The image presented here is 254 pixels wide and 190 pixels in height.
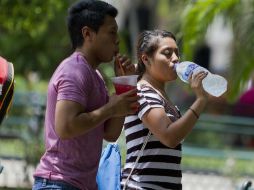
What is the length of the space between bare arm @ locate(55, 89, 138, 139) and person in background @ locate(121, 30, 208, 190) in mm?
355

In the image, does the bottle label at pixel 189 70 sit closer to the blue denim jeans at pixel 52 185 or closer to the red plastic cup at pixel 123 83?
the red plastic cup at pixel 123 83

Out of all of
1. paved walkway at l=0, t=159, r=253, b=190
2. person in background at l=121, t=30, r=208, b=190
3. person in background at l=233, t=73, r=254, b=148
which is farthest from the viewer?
person in background at l=233, t=73, r=254, b=148

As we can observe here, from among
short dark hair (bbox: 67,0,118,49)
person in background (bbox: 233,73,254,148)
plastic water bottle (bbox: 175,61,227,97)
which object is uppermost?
short dark hair (bbox: 67,0,118,49)

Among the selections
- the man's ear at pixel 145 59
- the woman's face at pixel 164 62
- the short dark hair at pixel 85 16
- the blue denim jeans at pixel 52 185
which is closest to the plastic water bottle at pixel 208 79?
the woman's face at pixel 164 62

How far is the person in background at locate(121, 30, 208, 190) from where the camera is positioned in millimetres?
4844

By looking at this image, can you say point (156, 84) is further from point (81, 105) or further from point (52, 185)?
point (52, 185)

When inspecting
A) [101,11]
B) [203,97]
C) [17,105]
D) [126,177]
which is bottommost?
[17,105]

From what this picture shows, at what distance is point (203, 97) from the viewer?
4.87 m

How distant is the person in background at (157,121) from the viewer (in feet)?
15.9

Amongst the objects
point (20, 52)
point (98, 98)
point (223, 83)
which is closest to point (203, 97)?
point (223, 83)

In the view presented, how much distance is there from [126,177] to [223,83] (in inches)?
26.8

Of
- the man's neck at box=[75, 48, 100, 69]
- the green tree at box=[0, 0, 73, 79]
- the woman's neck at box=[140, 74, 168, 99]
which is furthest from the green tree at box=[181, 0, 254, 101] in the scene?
the green tree at box=[0, 0, 73, 79]

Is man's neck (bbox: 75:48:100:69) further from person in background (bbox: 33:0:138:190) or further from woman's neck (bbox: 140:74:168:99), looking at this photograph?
woman's neck (bbox: 140:74:168:99)

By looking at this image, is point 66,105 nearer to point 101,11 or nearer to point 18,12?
point 101,11
